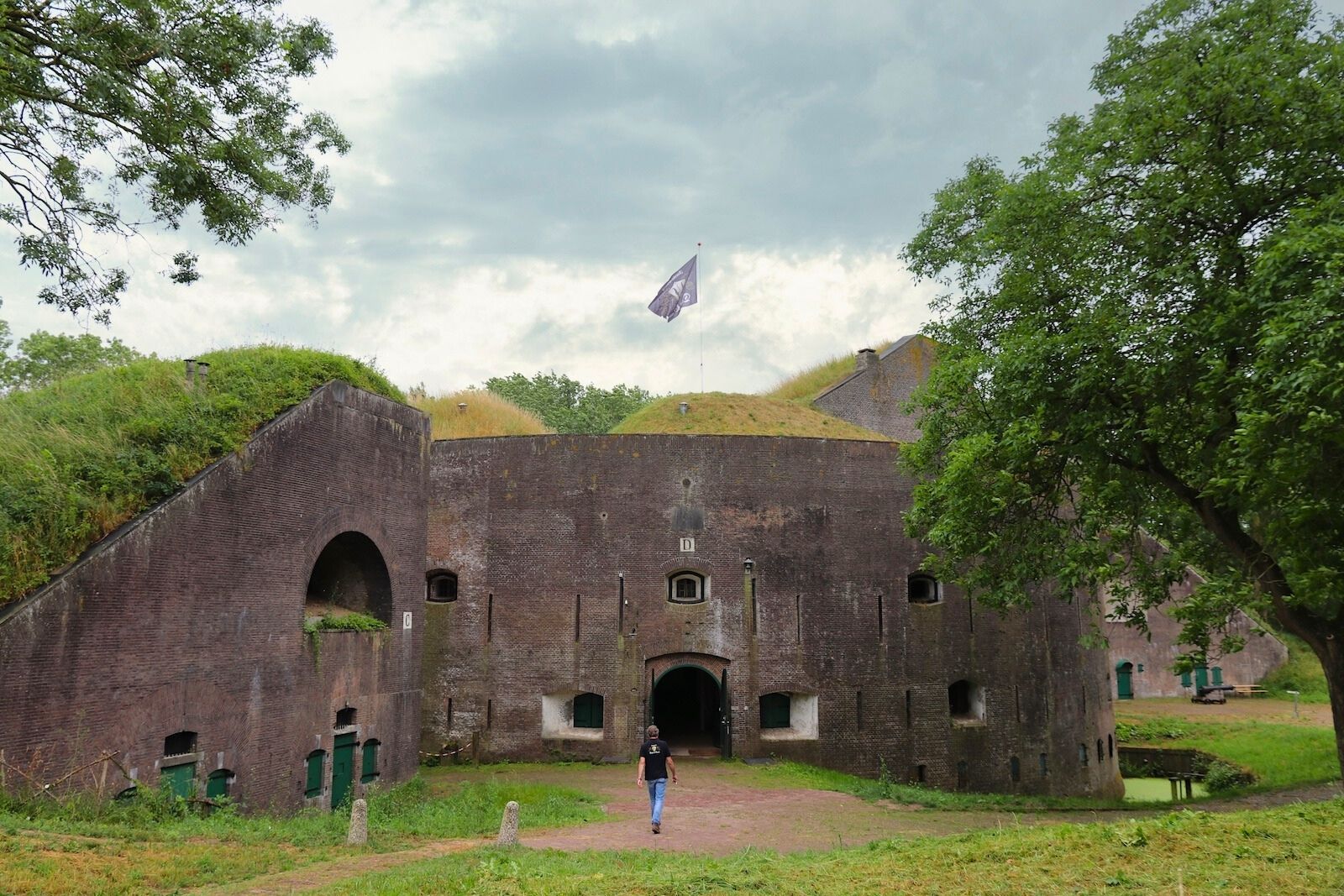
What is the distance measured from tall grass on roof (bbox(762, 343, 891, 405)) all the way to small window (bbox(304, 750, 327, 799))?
61.9 feet

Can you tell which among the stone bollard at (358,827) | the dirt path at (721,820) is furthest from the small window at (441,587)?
the stone bollard at (358,827)

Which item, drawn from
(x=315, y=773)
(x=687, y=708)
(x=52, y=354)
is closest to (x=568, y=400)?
(x=52, y=354)

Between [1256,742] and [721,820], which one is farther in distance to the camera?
[1256,742]

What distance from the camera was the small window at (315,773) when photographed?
43.8 ft

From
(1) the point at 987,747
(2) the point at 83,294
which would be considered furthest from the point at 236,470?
(1) the point at 987,747

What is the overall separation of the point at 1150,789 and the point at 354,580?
66.0 ft

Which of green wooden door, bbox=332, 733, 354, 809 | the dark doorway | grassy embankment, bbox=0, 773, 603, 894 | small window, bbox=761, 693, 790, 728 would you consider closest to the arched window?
small window, bbox=761, 693, 790, 728

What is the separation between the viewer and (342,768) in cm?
1413

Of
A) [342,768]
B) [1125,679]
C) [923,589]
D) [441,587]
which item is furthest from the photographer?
[1125,679]

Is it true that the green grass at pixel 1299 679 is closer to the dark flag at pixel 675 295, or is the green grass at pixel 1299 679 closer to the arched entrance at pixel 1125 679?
the arched entrance at pixel 1125 679

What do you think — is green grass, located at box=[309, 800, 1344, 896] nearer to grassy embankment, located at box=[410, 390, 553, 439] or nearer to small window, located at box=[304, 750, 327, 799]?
small window, located at box=[304, 750, 327, 799]

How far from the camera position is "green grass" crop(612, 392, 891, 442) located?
963 inches

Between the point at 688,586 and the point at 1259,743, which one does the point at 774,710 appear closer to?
the point at 688,586

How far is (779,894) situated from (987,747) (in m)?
14.4
